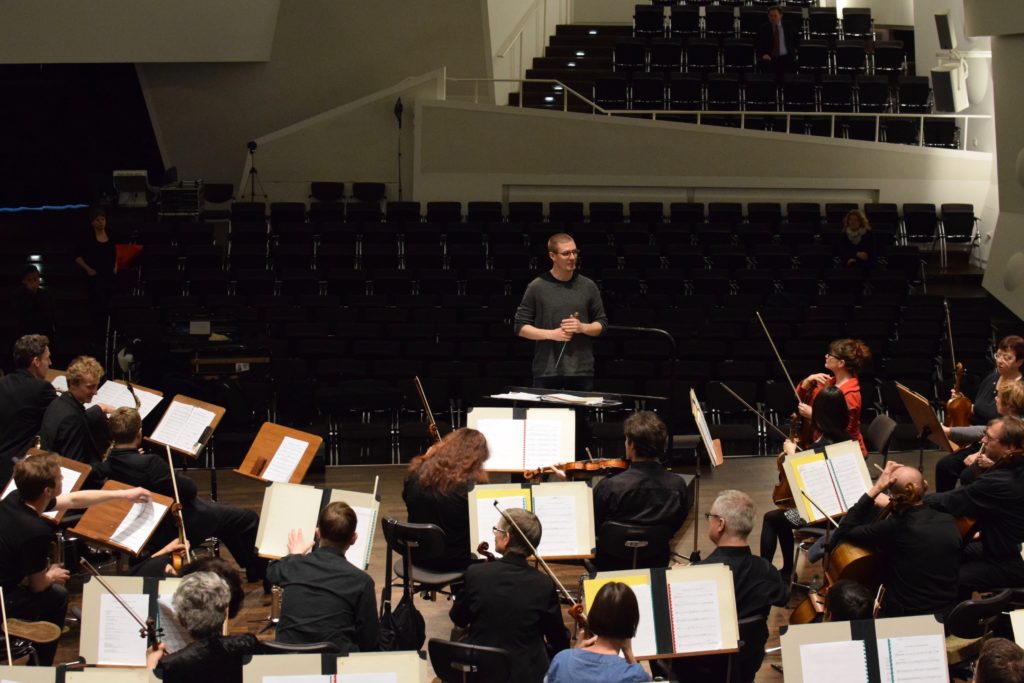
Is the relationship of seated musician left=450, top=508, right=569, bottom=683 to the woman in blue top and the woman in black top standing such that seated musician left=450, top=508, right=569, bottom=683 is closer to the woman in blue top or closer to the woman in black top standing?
the woman in blue top

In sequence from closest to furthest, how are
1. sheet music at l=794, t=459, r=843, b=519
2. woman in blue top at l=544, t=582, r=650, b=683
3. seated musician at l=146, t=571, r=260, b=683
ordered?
woman in blue top at l=544, t=582, r=650, b=683
seated musician at l=146, t=571, r=260, b=683
sheet music at l=794, t=459, r=843, b=519

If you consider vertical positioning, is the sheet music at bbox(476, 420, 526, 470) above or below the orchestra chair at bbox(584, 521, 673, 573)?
above

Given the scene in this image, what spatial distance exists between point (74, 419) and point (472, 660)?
9.96 feet

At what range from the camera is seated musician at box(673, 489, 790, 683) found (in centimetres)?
434

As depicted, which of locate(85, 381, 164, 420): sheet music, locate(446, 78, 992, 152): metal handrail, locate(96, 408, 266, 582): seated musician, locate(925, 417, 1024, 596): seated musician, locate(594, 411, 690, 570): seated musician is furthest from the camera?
locate(446, 78, 992, 152): metal handrail

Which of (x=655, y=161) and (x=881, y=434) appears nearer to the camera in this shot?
(x=881, y=434)

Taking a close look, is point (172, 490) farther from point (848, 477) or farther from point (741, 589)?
point (848, 477)

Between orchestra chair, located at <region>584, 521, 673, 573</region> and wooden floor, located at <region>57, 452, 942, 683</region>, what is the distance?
2.15ft

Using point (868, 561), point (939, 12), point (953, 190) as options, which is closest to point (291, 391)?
point (868, 561)

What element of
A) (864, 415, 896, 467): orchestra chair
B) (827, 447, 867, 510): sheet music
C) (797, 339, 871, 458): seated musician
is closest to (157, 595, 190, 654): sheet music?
(827, 447, 867, 510): sheet music

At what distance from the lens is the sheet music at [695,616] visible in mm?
4152

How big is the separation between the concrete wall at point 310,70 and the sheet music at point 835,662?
35.8 ft

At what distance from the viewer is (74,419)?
602 centimetres

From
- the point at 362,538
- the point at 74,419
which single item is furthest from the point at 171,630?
the point at 74,419
